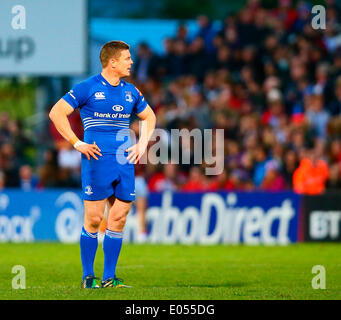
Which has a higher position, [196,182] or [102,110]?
[102,110]

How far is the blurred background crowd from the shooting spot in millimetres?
18438

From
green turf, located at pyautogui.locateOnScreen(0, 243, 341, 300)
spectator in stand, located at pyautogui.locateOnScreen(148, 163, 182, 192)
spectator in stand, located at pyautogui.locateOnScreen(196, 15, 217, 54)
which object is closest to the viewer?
green turf, located at pyautogui.locateOnScreen(0, 243, 341, 300)

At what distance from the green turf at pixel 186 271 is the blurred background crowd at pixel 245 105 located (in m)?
2.35

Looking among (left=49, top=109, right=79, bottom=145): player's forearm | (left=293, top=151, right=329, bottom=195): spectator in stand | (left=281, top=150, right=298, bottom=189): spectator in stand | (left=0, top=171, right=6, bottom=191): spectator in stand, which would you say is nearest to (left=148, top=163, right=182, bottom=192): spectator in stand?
(left=281, top=150, right=298, bottom=189): spectator in stand

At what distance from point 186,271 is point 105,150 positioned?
282 cm

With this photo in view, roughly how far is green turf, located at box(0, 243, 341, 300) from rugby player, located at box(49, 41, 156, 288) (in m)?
0.54

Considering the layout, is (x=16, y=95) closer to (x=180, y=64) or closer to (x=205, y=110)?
(x=180, y=64)

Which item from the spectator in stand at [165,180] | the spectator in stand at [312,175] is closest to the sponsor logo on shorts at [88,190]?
the spectator in stand at [312,175]

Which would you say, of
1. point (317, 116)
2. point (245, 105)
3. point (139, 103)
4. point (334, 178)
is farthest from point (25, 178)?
point (139, 103)

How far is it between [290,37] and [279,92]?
1873 mm

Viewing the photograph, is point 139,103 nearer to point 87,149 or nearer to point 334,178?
point 87,149

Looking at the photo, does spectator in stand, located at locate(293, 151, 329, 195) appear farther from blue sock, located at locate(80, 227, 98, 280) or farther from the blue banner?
blue sock, located at locate(80, 227, 98, 280)

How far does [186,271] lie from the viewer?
37.9 feet
